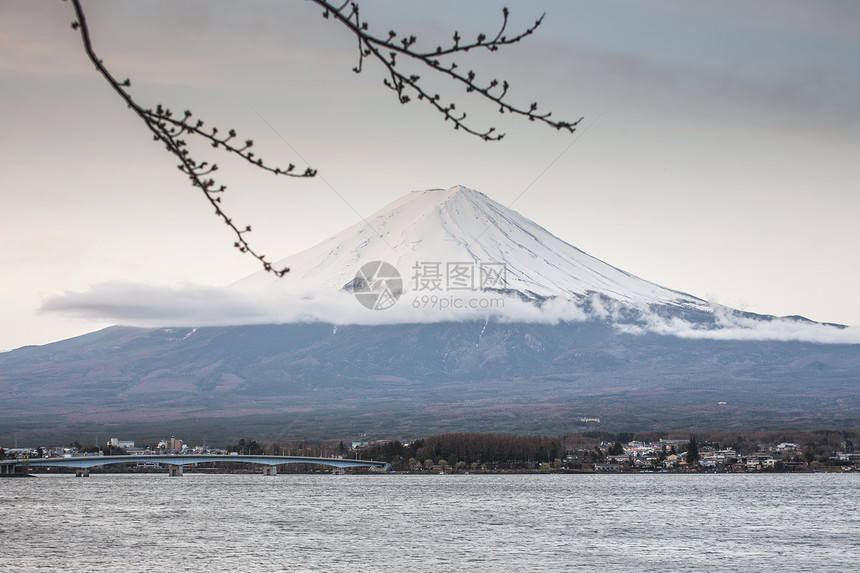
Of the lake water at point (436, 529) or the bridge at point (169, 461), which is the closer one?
the lake water at point (436, 529)

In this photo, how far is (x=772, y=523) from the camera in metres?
45.8

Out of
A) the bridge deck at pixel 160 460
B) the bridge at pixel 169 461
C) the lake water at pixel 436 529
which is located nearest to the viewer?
the lake water at pixel 436 529

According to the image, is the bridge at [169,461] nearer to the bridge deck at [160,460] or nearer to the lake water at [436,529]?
the bridge deck at [160,460]

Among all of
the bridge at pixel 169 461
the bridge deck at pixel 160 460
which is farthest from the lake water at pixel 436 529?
the bridge deck at pixel 160 460

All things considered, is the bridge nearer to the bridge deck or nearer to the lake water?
the bridge deck

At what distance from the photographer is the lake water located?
3262cm

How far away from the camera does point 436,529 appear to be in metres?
42.9

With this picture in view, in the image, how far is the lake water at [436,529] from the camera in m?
32.6

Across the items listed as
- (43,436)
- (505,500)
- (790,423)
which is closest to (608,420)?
(790,423)

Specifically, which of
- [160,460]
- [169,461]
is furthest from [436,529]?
[169,461]

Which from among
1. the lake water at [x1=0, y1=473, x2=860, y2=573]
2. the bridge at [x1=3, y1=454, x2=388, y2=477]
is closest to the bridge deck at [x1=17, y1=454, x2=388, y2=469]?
the bridge at [x1=3, y1=454, x2=388, y2=477]

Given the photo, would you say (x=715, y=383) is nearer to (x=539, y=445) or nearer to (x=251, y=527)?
(x=539, y=445)

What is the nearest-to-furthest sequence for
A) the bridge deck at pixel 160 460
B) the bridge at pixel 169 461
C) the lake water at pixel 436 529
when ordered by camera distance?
the lake water at pixel 436 529
the bridge at pixel 169 461
the bridge deck at pixel 160 460

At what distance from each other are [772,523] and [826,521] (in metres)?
2.32
